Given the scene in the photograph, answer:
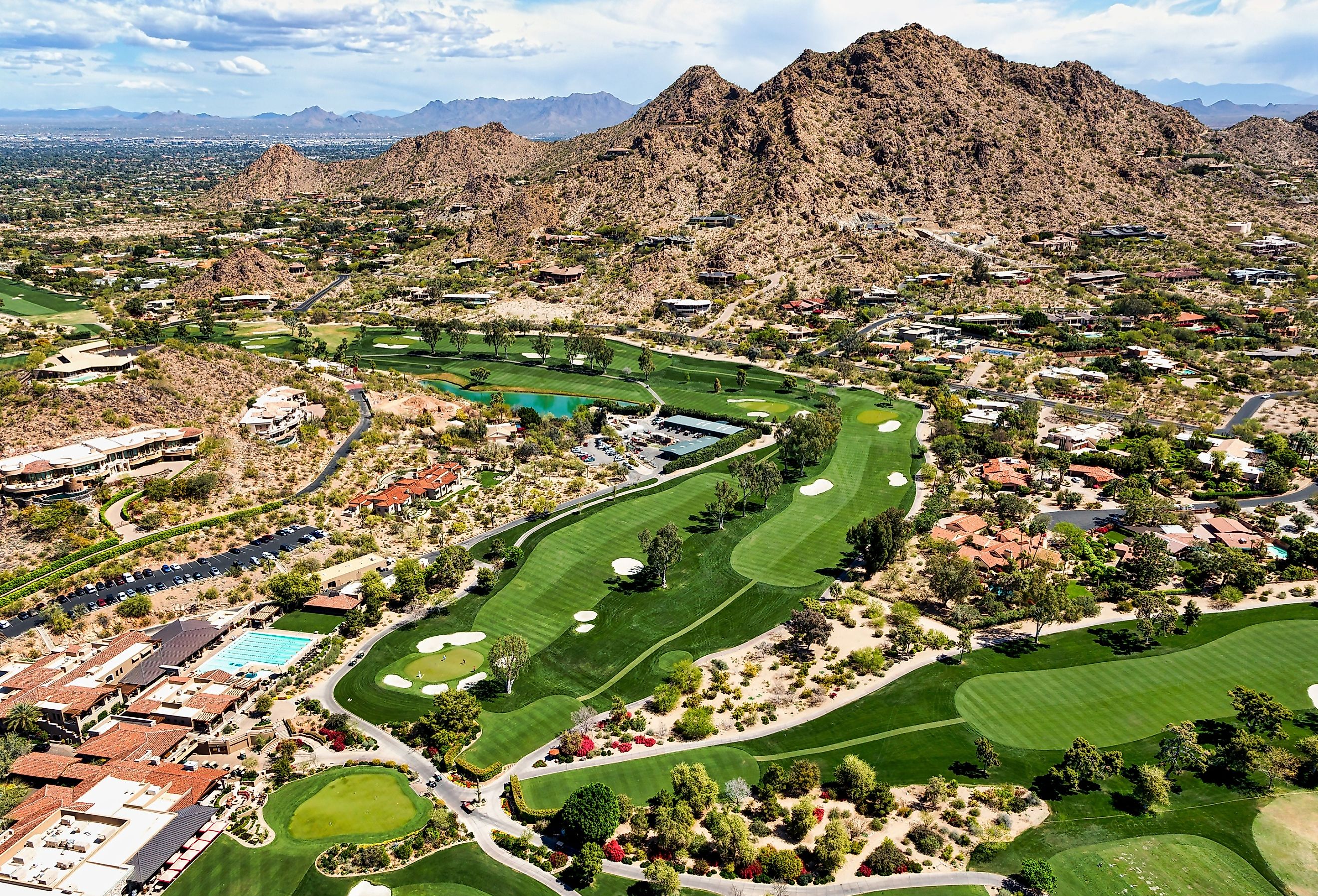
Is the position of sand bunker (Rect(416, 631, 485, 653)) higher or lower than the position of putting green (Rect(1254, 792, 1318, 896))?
lower

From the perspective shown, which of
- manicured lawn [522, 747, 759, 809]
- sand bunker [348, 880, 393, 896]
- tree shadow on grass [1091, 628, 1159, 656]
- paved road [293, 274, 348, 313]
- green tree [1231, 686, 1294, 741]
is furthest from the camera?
paved road [293, 274, 348, 313]

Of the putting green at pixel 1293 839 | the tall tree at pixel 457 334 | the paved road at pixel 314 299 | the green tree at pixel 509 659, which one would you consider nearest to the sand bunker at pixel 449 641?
the green tree at pixel 509 659

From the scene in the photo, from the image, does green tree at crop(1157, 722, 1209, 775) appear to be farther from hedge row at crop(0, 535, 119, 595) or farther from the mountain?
the mountain

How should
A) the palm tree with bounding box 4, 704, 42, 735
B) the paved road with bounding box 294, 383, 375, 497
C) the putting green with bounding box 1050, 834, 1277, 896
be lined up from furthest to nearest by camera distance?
the paved road with bounding box 294, 383, 375, 497
the palm tree with bounding box 4, 704, 42, 735
the putting green with bounding box 1050, 834, 1277, 896

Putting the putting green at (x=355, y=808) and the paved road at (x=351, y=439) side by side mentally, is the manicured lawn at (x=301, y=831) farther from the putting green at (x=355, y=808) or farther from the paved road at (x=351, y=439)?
the paved road at (x=351, y=439)

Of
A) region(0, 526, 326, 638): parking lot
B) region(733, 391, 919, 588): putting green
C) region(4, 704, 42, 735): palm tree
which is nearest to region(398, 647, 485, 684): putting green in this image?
region(4, 704, 42, 735): palm tree
